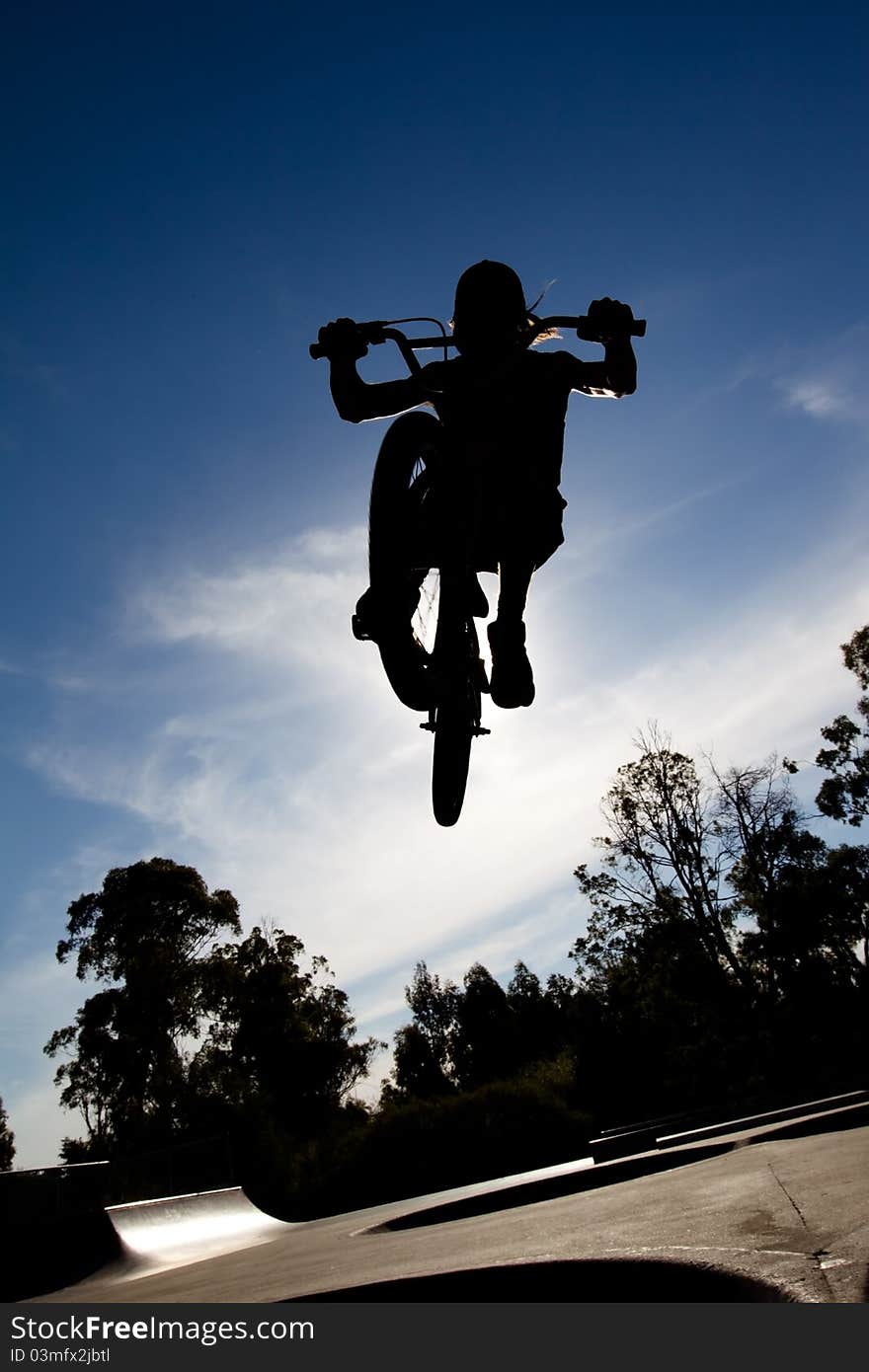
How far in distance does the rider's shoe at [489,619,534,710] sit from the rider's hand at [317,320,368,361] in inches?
56.1

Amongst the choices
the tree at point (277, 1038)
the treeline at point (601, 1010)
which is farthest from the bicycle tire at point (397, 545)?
the tree at point (277, 1038)

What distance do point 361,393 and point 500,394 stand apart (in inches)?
24.8

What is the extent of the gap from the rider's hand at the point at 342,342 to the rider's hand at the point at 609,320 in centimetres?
107

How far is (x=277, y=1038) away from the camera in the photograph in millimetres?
36250

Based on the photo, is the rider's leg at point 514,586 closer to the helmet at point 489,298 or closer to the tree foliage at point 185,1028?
the helmet at point 489,298

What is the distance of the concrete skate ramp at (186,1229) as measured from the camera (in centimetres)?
898

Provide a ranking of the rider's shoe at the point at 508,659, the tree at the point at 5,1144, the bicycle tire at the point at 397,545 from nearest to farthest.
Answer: the bicycle tire at the point at 397,545 → the rider's shoe at the point at 508,659 → the tree at the point at 5,1144

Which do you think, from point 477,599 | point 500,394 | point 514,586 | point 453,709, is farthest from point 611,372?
point 453,709

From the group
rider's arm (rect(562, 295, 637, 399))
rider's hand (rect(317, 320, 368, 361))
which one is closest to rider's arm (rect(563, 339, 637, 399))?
rider's arm (rect(562, 295, 637, 399))

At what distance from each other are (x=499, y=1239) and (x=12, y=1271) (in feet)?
27.7

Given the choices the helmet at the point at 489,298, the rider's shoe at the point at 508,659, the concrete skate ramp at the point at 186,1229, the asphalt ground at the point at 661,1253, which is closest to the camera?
the asphalt ground at the point at 661,1253

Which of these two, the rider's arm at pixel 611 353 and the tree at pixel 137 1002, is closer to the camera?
the rider's arm at pixel 611 353

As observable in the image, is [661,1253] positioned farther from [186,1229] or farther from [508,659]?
[186,1229]

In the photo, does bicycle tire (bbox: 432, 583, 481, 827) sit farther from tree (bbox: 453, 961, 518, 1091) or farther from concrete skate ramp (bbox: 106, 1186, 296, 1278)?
tree (bbox: 453, 961, 518, 1091)
